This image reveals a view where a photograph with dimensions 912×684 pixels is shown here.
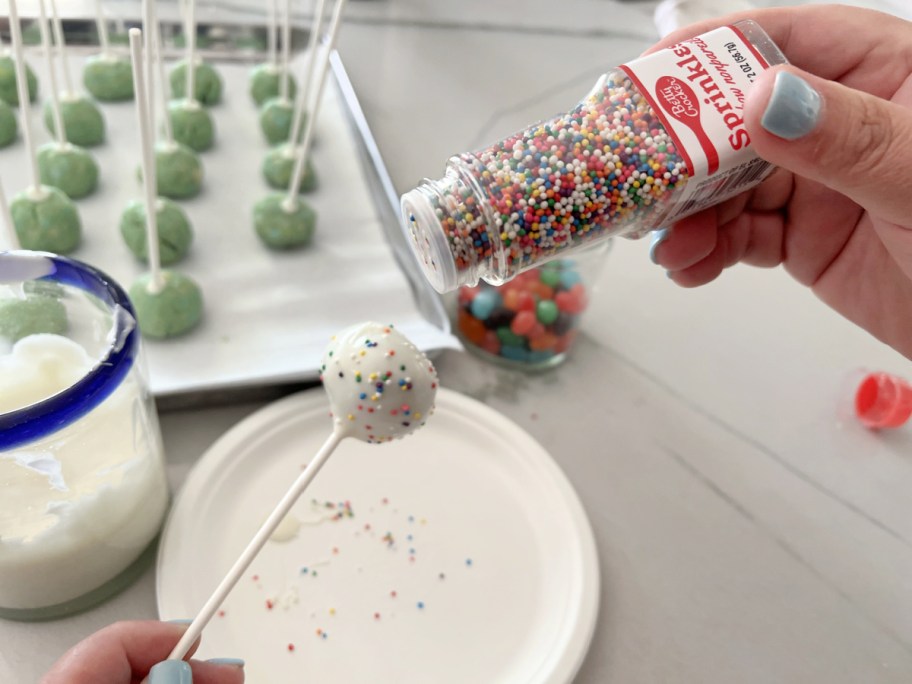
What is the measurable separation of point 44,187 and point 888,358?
0.80m

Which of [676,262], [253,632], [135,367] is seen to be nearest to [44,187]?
[135,367]

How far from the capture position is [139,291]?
0.61m

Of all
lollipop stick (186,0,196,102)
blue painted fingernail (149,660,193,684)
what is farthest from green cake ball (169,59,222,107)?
blue painted fingernail (149,660,193,684)

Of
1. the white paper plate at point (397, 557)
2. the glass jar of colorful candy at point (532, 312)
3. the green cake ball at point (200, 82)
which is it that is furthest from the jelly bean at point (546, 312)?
the green cake ball at point (200, 82)

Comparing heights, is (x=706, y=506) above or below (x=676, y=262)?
below

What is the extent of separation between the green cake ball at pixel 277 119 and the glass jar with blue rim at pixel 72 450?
0.42 meters

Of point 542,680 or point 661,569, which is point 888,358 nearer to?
point 661,569

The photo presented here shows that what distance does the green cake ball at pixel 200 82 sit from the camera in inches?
32.8

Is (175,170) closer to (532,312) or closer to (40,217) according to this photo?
(40,217)

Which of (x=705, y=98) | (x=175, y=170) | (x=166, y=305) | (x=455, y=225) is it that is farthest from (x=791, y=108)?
(x=175, y=170)

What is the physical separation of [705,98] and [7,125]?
67 centimetres

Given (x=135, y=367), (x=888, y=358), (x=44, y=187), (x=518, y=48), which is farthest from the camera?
(x=518, y=48)

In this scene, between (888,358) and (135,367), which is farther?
(888,358)

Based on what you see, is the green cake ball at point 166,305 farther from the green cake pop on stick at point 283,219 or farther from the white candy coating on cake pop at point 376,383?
the white candy coating on cake pop at point 376,383
